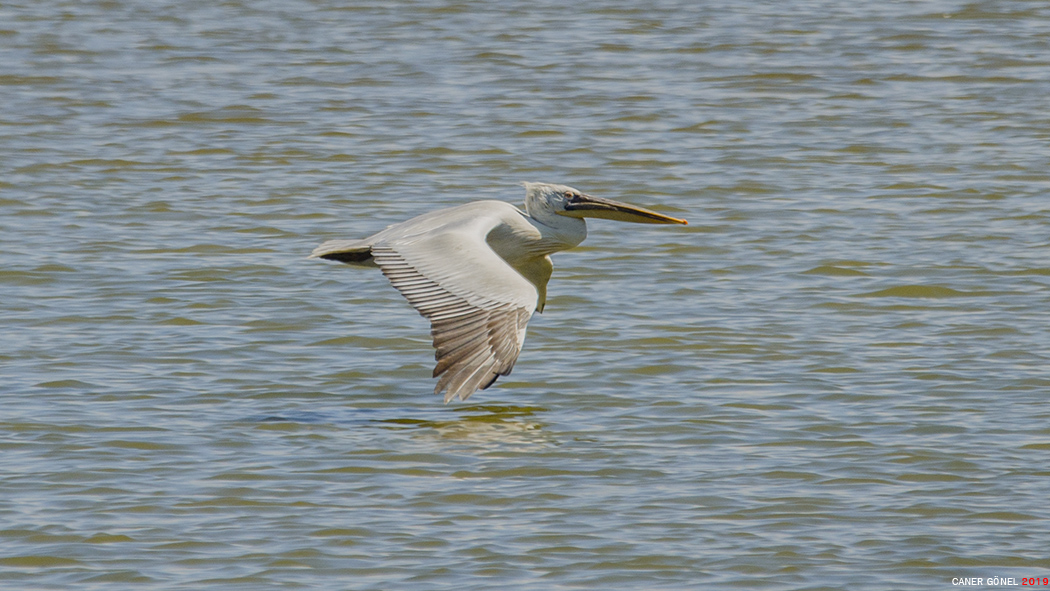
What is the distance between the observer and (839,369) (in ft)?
24.0

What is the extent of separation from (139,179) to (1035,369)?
609cm

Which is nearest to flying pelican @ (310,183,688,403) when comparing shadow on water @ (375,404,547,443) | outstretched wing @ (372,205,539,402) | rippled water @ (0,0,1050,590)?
outstretched wing @ (372,205,539,402)

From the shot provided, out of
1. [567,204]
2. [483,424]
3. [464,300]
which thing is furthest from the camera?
[567,204]

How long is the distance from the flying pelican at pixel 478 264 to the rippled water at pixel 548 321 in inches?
15.4

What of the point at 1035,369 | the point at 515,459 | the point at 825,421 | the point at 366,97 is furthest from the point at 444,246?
the point at 366,97

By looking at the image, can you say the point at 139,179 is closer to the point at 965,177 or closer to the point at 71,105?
the point at 71,105

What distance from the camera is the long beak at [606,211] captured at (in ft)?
24.8

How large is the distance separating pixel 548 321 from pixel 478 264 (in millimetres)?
1699

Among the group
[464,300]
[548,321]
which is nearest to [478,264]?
[464,300]

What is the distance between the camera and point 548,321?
27.0 feet

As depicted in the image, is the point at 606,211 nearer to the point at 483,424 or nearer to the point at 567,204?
the point at 567,204

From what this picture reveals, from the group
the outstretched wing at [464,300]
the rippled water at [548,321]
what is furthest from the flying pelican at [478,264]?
the rippled water at [548,321]

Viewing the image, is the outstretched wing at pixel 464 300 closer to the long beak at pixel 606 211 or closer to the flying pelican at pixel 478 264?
the flying pelican at pixel 478 264

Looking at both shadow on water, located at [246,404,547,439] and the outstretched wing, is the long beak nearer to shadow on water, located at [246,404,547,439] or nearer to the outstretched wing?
the outstretched wing
